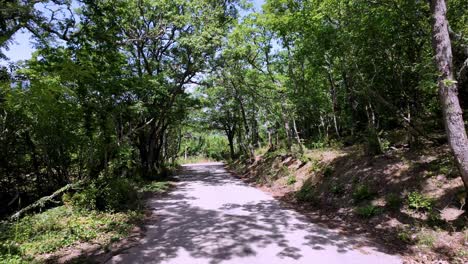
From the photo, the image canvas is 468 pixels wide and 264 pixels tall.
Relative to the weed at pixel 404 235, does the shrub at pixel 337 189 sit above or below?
above

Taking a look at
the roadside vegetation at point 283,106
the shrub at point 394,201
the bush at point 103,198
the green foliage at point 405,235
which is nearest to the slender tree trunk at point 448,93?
the roadside vegetation at point 283,106

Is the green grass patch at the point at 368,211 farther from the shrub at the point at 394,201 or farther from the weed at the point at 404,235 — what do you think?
the weed at the point at 404,235

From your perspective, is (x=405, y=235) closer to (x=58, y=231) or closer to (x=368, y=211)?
(x=368, y=211)

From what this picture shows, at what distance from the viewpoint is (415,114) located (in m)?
9.70

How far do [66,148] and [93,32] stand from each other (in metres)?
5.20

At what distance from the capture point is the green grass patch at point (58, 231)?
5652mm

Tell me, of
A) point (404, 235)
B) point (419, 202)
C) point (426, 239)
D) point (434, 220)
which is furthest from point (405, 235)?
point (419, 202)

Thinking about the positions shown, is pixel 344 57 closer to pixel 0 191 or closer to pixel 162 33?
pixel 162 33

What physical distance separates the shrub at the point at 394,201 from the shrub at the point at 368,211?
0.25m

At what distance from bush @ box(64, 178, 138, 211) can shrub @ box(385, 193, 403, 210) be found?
7275mm

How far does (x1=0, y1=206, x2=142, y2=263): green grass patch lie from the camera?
223 inches

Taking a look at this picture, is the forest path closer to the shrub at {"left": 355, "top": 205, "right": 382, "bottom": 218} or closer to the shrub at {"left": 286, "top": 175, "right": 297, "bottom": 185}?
the shrub at {"left": 355, "top": 205, "right": 382, "bottom": 218}

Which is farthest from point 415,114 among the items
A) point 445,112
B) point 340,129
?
point 340,129

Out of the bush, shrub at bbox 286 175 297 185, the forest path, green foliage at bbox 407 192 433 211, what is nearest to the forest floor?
green foliage at bbox 407 192 433 211
